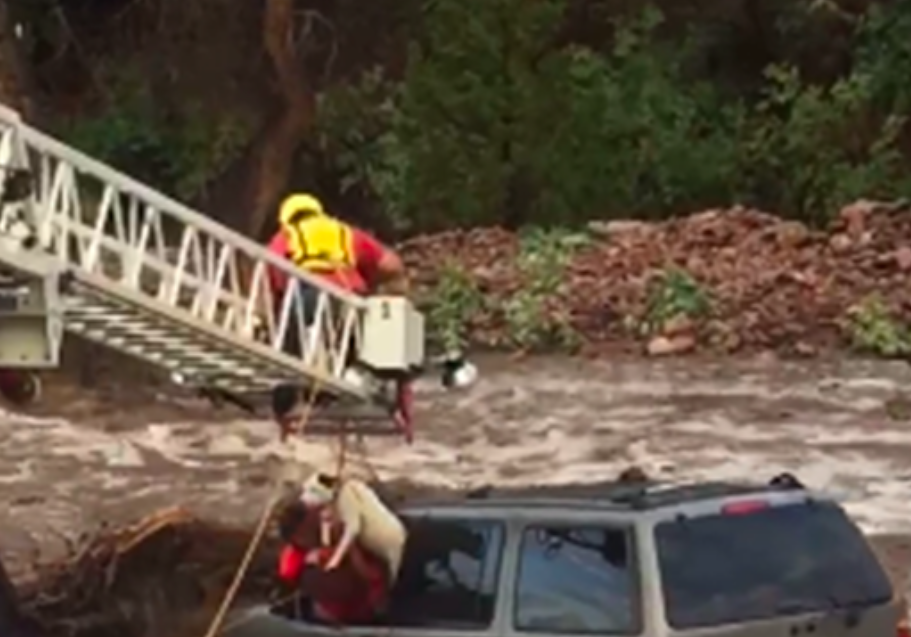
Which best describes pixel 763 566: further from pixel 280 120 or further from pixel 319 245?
pixel 280 120

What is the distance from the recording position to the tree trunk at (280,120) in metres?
30.2

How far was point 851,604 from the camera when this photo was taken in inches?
380

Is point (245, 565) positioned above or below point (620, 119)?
below

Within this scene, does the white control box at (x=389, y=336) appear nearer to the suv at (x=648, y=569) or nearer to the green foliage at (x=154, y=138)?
the suv at (x=648, y=569)

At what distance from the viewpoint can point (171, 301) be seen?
1047cm

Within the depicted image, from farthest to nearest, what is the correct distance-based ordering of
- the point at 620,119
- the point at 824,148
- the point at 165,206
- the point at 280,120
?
the point at 824,148 → the point at 280,120 → the point at 620,119 → the point at 165,206

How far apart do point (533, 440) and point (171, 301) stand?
937cm

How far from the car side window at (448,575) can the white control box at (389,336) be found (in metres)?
0.97

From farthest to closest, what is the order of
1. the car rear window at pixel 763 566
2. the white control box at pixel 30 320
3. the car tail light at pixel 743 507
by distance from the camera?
the white control box at pixel 30 320 < the car tail light at pixel 743 507 < the car rear window at pixel 763 566

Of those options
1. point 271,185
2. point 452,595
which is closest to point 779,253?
point 271,185

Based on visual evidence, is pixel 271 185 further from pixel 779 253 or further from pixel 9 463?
pixel 9 463

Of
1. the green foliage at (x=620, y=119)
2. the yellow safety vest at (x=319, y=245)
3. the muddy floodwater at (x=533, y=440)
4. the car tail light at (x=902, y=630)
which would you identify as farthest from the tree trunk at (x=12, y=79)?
the car tail light at (x=902, y=630)

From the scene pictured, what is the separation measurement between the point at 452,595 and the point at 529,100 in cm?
1701

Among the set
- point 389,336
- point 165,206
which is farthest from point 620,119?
point 165,206
